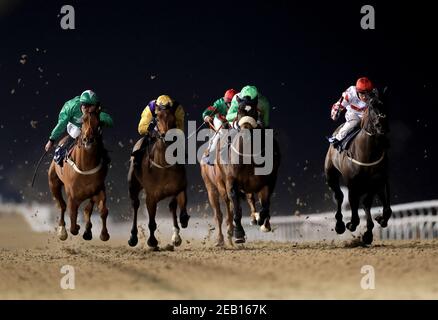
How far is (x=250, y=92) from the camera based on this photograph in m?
13.5

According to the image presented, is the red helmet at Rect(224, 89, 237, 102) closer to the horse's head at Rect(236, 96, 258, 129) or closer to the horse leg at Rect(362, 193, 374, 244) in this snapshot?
the horse's head at Rect(236, 96, 258, 129)

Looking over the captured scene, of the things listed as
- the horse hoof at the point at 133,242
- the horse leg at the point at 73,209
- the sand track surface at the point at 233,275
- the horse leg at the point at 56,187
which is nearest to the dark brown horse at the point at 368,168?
the sand track surface at the point at 233,275

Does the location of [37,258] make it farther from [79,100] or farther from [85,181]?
[79,100]

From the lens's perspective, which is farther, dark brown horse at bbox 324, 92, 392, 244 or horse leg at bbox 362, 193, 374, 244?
horse leg at bbox 362, 193, 374, 244

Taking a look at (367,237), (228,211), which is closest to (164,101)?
(228,211)

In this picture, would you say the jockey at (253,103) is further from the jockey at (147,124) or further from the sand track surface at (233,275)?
the sand track surface at (233,275)

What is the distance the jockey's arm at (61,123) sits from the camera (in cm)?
1453

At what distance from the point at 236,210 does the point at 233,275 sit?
9.56ft

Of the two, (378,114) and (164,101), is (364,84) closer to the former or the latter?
(378,114)

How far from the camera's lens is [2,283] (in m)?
10.7

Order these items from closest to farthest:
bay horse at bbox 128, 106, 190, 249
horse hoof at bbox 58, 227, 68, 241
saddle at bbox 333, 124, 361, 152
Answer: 1. bay horse at bbox 128, 106, 190, 249
2. saddle at bbox 333, 124, 361, 152
3. horse hoof at bbox 58, 227, 68, 241

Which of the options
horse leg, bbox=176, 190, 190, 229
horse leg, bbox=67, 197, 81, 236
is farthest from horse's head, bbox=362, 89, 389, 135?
horse leg, bbox=67, 197, 81, 236

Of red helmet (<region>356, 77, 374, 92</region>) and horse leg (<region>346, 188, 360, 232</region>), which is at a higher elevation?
red helmet (<region>356, 77, 374, 92</region>)

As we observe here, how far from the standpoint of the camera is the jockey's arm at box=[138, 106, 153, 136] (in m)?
14.1
